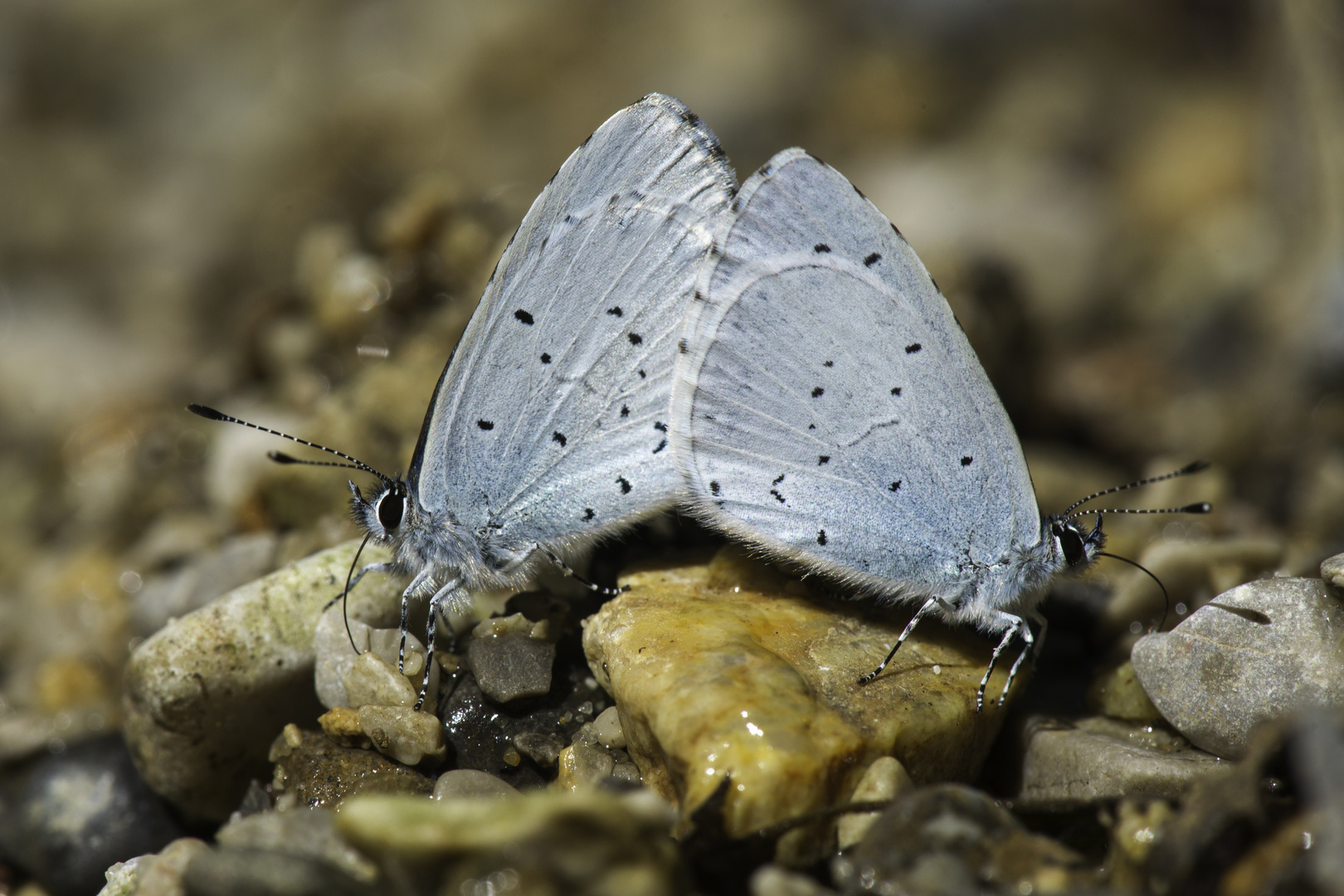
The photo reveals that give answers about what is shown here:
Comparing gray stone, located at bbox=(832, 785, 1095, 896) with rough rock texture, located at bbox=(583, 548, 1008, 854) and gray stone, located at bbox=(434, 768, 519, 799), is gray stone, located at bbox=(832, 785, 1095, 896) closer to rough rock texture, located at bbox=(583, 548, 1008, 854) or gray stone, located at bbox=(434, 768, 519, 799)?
rough rock texture, located at bbox=(583, 548, 1008, 854)

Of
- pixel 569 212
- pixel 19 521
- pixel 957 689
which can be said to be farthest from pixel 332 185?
pixel 957 689

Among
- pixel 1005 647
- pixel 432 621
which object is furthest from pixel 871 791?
pixel 432 621

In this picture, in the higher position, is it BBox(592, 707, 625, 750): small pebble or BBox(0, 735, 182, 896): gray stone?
BBox(592, 707, 625, 750): small pebble

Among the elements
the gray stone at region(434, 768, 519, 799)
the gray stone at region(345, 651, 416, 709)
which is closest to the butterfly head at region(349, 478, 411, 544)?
the gray stone at region(345, 651, 416, 709)

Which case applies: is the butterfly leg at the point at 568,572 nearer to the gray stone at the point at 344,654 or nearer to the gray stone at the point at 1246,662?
the gray stone at the point at 344,654

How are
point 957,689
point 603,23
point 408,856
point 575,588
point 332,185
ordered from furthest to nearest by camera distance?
1. point 603,23
2. point 332,185
3. point 575,588
4. point 957,689
5. point 408,856

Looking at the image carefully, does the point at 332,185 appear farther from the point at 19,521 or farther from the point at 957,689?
the point at 957,689
